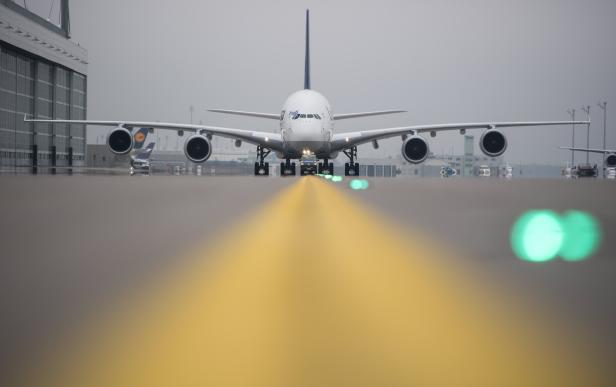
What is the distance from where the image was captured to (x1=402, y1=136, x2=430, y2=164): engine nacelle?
2483 centimetres

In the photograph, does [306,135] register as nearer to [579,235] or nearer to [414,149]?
[414,149]

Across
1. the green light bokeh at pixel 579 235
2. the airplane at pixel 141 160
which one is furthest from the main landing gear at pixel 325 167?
the green light bokeh at pixel 579 235

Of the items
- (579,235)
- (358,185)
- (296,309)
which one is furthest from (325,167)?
(296,309)

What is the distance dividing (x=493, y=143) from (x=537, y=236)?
21.1 m

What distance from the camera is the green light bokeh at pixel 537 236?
151 inches

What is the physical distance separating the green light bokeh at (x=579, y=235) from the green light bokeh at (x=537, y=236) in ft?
0.17

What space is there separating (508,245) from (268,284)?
2.13m

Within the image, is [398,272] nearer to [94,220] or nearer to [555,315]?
[555,315]

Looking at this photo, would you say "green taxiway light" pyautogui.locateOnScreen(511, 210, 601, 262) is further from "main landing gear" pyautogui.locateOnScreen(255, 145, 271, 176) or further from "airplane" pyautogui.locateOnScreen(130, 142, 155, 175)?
"airplane" pyautogui.locateOnScreen(130, 142, 155, 175)

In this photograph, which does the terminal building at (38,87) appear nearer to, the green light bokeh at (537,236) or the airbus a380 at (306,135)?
the airbus a380 at (306,135)

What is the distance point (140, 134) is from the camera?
44.9m

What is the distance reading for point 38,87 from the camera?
48844 mm

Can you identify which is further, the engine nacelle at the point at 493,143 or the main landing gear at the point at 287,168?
the main landing gear at the point at 287,168

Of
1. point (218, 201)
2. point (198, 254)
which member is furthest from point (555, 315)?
point (218, 201)
